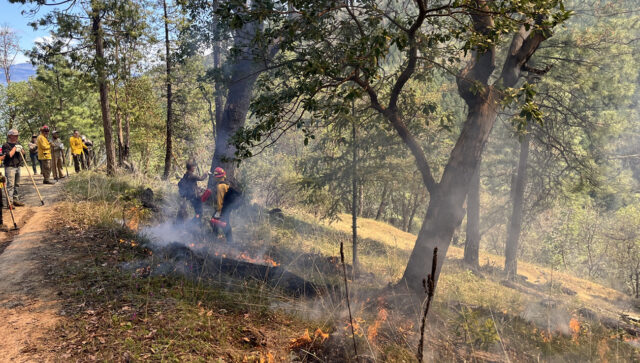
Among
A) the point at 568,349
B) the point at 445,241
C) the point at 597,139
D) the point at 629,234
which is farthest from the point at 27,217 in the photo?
the point at 629,234

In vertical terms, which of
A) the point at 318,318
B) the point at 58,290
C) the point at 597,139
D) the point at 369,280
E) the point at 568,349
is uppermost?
the point at 597,139

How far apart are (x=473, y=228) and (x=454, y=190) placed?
361 inches

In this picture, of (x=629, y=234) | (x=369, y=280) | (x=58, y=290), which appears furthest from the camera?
(x=629, y=234)

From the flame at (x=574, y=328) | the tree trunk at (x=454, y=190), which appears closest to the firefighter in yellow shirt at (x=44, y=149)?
the tree trunk at (x=454, y=190)

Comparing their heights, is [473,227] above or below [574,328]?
below

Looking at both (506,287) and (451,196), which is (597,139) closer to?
(506,287)

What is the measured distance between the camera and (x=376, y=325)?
4.95 m

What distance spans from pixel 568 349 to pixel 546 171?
10832 mm

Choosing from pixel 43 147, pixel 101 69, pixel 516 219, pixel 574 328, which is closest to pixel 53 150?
pixel 43 147

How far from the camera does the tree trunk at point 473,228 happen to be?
14.4m

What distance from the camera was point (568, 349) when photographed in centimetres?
517

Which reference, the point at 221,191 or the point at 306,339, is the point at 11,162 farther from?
the point at 306,339

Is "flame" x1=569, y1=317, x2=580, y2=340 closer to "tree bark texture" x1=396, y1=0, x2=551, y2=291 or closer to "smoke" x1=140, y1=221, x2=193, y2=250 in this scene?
"tree bark texture" x1=396, y1=0, x2=551, y2=291

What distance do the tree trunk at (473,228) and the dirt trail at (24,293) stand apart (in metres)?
13.9
